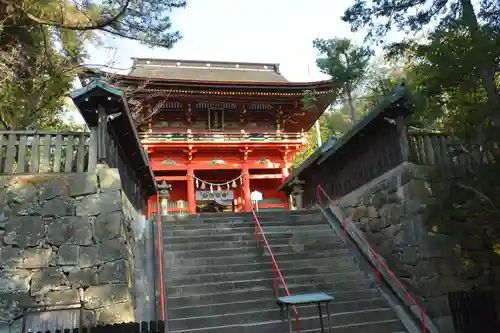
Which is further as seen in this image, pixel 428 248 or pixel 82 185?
pixel 428 248

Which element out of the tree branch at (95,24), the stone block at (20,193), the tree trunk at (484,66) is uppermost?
the tree branch at (95,24)

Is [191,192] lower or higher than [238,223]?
higher

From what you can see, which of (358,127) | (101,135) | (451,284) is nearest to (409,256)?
(451,284)

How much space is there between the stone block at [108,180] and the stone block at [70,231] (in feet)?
1.77

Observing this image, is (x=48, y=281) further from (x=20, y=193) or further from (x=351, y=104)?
(x=351, y=104)

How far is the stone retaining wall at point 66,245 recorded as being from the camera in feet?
17.8

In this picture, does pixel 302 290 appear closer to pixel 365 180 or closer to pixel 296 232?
pixel 296 232

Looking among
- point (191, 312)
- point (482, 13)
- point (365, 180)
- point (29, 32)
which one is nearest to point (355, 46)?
point (365, 180)

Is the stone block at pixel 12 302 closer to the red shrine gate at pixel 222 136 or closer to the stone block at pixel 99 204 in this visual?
the stone block at pixel 99 204

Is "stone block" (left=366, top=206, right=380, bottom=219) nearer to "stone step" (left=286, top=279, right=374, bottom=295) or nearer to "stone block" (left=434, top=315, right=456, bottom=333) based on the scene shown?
"stone step" (left=286, top=279, right=374, bottom=295)

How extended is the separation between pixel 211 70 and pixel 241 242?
1442 centimetres

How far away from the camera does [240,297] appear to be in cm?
639

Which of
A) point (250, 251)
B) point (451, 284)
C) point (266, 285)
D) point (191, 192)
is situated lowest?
point (451, 284)

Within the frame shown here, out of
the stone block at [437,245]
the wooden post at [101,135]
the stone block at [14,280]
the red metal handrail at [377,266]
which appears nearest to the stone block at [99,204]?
the wooden post at [101,135]
